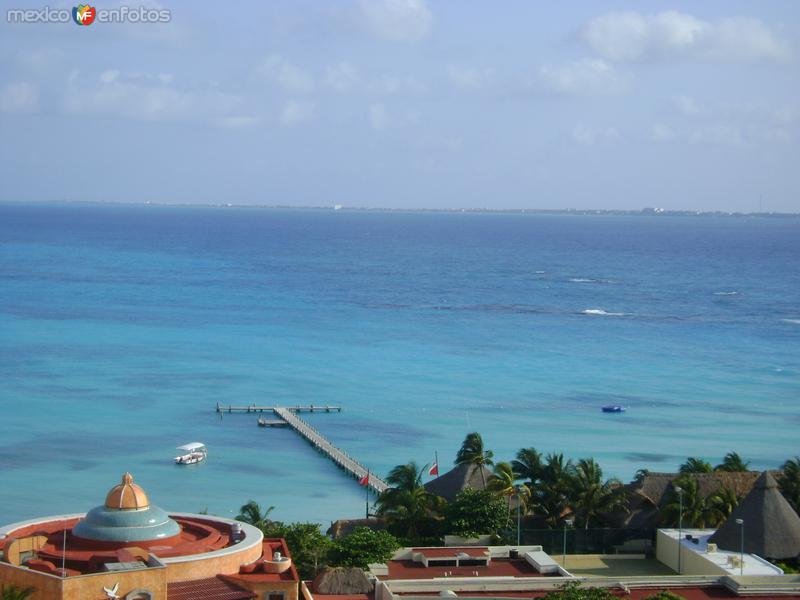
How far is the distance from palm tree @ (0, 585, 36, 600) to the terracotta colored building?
16 cm

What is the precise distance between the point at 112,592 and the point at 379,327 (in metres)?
88.6

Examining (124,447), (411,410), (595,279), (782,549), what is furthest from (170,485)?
(595,279)

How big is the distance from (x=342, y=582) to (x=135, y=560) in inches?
286

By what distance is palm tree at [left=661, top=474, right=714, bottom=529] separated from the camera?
41.8 meters

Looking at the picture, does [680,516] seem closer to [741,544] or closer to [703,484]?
[741,544]

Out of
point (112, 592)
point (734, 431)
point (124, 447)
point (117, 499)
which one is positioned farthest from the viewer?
point (734, 431)

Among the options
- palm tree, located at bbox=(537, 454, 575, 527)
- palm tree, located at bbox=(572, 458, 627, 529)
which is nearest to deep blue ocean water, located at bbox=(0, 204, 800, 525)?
palm tree, located at bbox=(537, 454, 575, 527)

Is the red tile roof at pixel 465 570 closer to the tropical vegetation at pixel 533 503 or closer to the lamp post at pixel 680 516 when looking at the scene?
the tropical vegetation at pixel 533 503

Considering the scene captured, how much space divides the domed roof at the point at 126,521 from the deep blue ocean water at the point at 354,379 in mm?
26359

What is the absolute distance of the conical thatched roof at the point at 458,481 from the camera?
155 ft

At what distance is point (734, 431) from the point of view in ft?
239

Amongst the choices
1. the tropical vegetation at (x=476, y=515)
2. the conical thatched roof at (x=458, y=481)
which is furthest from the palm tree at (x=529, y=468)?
the tropical vegetation at (x=476, y=515)

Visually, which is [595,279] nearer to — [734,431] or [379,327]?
[379,327]

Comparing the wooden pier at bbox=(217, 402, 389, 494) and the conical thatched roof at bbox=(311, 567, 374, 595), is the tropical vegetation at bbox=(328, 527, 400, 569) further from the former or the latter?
the wooden pier at bbox=(217, 402, 389, 494)
